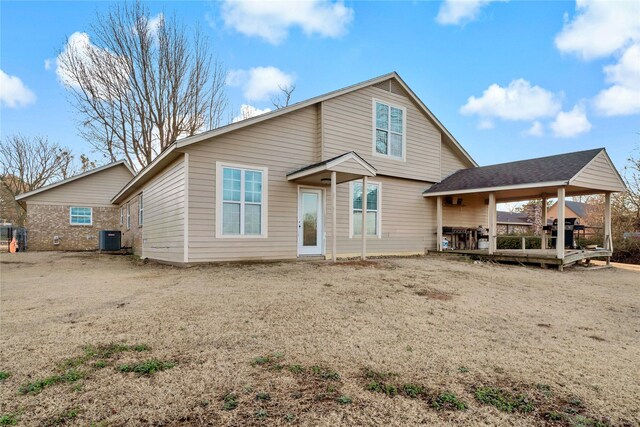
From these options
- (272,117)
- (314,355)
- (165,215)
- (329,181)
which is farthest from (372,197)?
(314,355)

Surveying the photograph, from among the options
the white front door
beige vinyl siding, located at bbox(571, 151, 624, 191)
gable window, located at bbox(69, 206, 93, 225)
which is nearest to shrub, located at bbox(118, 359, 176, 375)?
the white front door

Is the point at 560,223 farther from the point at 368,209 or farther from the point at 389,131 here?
the point at 389,131

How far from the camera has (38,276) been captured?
7535 mm

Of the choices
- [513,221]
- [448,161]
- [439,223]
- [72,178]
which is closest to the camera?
[439,223]

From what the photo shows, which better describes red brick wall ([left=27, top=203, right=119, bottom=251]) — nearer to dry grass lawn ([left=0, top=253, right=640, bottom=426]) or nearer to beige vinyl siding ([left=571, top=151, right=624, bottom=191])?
dry grass lawn ([left=0, top=253, right=640, bottom=426])

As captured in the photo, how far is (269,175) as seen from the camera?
9016mm

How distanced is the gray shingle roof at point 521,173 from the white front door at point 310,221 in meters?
4.72

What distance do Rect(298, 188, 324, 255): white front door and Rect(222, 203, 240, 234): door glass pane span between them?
1831 mm

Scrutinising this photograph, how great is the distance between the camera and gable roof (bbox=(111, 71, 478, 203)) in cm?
782

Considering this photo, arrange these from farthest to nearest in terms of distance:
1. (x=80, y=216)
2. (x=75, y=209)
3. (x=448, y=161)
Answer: (x=80, y=216)
(x=75, y=209)
(x=448, y=161)

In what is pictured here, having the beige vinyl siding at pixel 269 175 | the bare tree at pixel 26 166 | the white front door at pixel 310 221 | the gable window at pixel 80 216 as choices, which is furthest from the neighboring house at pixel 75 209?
the white front door at pixel 310 221

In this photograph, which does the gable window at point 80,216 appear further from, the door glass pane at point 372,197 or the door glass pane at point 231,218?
the door glass pane at point 372,197

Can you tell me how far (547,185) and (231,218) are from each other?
8356 mm

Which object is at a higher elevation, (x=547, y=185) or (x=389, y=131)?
(x=389, y=131)
